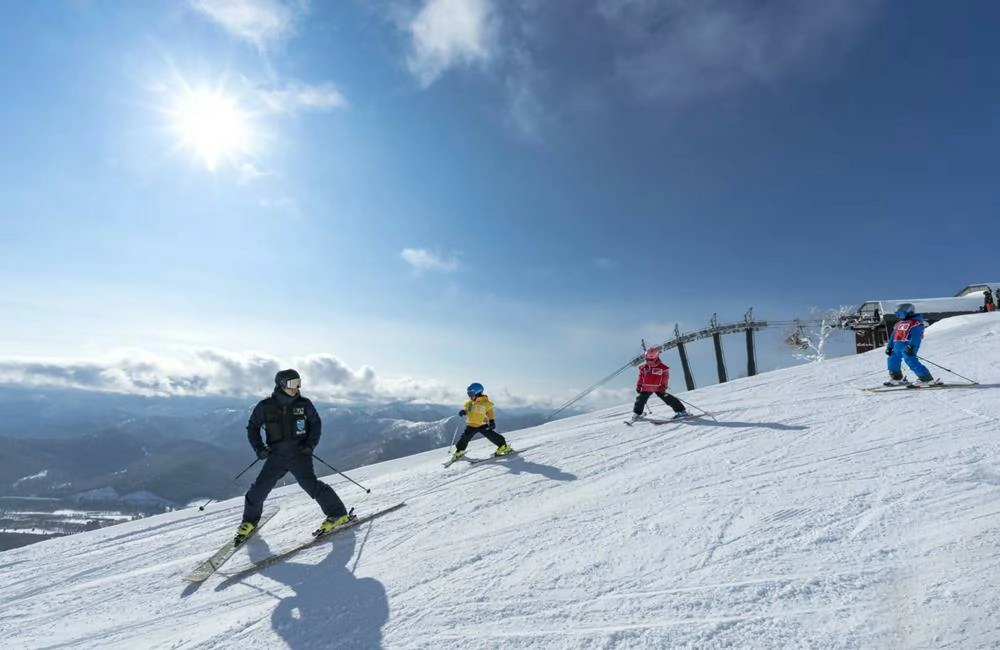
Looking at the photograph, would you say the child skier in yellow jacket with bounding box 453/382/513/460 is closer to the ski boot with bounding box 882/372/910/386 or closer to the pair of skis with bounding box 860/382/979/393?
the pair of skis with bounding box 860/382/979/393

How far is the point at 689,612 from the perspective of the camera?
358 centimetres

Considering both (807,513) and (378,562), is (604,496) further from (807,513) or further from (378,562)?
(378,562)

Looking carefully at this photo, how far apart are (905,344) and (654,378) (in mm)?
6475

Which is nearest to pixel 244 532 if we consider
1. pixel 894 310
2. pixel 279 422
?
pixel 279 422

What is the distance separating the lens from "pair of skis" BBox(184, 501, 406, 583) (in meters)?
5.65

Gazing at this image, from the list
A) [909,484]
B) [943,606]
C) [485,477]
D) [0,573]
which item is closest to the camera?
[943,606]

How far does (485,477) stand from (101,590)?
5395 millimetres

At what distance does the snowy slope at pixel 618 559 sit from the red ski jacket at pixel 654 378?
2.69 m

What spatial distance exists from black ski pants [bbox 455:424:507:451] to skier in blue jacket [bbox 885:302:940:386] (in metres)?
9.54

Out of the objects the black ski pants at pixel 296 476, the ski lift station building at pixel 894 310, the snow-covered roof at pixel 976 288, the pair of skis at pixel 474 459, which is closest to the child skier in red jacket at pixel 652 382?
the pair of skis at pixel 474 459

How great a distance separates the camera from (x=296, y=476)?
6660 mm

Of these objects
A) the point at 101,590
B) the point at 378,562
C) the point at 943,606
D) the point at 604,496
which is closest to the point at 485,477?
the point at 604,496

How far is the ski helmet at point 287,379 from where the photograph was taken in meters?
6.75

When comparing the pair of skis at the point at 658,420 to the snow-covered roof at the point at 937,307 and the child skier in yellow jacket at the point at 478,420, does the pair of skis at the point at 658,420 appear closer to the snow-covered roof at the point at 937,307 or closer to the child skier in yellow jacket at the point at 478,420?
the child skier in yellow jacket at the point at 478,420
